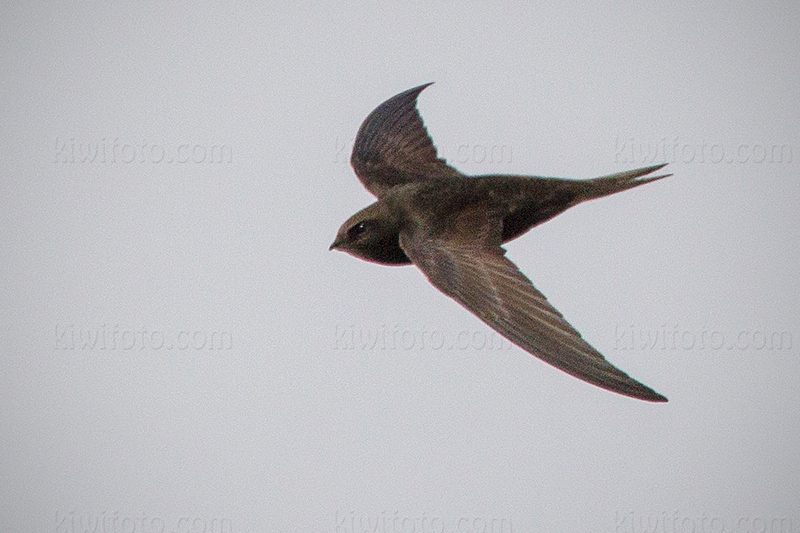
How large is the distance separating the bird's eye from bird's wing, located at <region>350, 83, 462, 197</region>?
60cm

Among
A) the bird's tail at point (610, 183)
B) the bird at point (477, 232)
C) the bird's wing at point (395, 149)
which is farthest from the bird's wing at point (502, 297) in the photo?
the bird's wing at point (395, 149)

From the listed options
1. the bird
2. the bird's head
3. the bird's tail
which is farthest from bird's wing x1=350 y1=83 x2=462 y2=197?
the bird's tail

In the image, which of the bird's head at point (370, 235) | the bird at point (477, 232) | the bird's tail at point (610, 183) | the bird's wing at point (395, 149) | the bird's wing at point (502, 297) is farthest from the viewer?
the bird's wing at point (395, 149)

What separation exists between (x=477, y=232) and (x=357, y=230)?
541mm

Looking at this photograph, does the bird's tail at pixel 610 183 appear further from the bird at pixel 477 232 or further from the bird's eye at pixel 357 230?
the bird's eye at pixel 357 230

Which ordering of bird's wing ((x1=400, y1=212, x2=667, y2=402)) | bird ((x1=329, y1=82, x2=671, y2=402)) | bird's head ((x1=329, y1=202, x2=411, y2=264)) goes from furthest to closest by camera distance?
1. bird's head ((x1=329, y1=202, x2=411, y2=264))
2. bird ((x1=329, y1=82, x2=671, y2=402))
3. bird's wing ((x1=400, y1=212, x2=667, y2=402))

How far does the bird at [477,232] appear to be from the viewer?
113 inches

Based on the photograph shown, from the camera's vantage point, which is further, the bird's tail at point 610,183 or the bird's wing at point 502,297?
the bird's tail at point 610,183

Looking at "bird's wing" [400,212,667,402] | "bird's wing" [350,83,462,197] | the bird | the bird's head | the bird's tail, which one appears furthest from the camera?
"bird's wing" [350,83,462,197]

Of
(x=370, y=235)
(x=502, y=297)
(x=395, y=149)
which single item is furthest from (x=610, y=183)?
(x=395, y=149)

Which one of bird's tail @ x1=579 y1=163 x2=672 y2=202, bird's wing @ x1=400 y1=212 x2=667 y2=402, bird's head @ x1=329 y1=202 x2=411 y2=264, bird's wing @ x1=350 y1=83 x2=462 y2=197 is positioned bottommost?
bird's wing @ x1=400 y1=212 x2=667 y2=402

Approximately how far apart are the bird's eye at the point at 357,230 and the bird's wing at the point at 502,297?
181 millimetres

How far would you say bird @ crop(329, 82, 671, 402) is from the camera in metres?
2.88

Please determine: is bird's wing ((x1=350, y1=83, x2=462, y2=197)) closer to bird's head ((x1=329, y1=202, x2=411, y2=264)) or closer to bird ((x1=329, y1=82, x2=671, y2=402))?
bird ((x1=329, y1=82, x2=671, y2=402))
